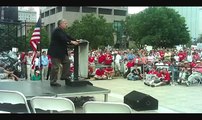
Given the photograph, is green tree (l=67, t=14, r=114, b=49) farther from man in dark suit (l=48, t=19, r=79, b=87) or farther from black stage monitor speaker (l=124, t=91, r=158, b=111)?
black stage monitor speaker (l=124, t=91, r=158, b=111)

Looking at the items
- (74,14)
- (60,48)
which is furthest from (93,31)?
(60,48)

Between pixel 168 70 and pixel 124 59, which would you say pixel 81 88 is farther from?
pixel 124 59

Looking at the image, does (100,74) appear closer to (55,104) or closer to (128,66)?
(128,66)

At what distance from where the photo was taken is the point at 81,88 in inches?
306

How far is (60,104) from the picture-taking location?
3.95 meters

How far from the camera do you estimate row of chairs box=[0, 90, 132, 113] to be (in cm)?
326

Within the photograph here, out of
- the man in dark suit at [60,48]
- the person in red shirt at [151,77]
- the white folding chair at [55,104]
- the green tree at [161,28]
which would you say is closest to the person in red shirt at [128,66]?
the person in red shirt at [151,77]

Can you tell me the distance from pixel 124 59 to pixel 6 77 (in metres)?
8.24

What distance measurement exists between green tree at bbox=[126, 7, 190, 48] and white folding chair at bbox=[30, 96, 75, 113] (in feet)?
172

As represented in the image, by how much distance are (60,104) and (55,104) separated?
0.10 metres

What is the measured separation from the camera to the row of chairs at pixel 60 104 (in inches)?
128

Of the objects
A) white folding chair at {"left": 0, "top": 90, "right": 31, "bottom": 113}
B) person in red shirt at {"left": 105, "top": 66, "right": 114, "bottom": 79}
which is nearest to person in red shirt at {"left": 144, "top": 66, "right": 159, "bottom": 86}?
person in red shirt at {"left": 105, "top": 66, "right": 114, "bottom": 79}

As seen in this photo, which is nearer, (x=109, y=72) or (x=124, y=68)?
(x=109, y=72)
